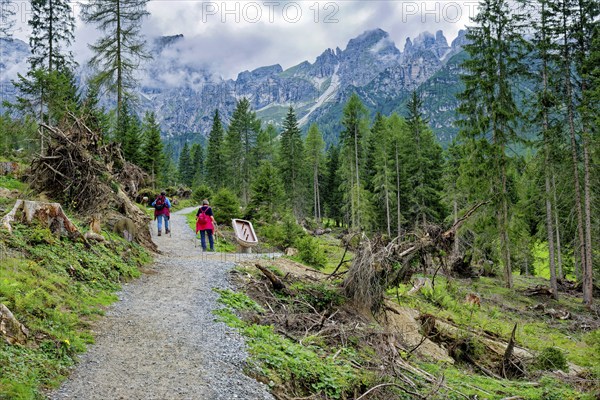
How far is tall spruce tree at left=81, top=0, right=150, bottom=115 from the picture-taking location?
82.9 ft

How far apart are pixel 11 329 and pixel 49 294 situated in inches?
64.5

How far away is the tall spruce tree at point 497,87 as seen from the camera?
2141 centimetres

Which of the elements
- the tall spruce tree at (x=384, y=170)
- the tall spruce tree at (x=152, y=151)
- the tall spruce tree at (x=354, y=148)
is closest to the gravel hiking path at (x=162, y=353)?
the tall spruce tree at (x=354, y=148)

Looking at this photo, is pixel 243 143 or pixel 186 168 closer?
pixel 243 143

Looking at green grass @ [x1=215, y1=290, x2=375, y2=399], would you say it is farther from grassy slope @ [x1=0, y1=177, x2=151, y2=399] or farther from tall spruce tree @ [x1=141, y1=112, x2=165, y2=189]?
tall spruce tree @ [x1=141, y1=112, x2=165, y2=189]

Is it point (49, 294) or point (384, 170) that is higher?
point (384, 170)

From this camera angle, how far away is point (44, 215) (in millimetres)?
9281

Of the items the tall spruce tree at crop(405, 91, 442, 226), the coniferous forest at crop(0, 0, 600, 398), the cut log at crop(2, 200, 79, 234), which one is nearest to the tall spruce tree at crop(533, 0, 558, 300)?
the coniferous forest at crop(0, 0, 600, 398)

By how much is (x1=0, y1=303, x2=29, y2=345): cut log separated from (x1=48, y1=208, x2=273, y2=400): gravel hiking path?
31.3 inches

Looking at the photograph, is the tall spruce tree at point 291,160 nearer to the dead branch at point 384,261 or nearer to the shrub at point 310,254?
the shrub at point 310,254

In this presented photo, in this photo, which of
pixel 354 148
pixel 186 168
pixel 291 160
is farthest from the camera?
pixel 186 168

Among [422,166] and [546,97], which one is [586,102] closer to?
[546,97]

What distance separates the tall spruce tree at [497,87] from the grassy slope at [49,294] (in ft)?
60.7

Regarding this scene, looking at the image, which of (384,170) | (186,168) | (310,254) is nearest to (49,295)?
(310,254)
